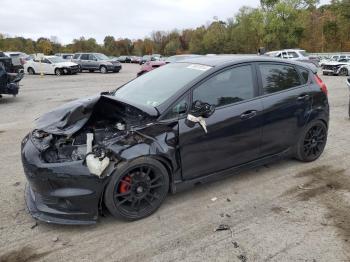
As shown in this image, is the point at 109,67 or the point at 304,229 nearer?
the point at 304,229

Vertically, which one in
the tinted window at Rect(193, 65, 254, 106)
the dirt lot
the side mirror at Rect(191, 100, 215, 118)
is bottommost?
the dirt lot

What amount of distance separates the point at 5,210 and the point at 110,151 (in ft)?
5.08

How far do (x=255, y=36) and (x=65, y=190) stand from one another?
67.8 meters

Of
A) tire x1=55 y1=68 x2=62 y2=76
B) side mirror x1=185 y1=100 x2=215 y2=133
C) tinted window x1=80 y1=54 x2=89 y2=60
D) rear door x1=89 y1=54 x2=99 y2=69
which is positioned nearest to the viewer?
side mirror x1=185 y1=100 x2=215 y2=133

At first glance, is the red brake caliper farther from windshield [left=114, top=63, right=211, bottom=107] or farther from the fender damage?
windshield [left=114, top=63, right=211, bottom=107]

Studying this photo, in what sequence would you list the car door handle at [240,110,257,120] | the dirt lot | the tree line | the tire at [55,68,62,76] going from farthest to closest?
1. the tree line
2. the tire at [55,68,62,76]
3. the car door handle at [240,110,257,120]
4. the dirt lot

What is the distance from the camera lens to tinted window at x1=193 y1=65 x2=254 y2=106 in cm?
403

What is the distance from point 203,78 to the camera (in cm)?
402

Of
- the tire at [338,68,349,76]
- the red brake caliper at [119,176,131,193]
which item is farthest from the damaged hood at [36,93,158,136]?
the tire at [338,68,349,76]

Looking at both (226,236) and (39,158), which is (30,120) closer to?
(39,158)

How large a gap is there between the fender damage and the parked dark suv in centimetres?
2586

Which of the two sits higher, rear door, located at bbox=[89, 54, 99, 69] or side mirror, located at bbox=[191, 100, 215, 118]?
rear door, located at bbox=[89, 54, 99, 69]

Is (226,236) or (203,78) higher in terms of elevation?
(203,78)

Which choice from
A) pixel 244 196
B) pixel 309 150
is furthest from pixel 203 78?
pixel 309 150
